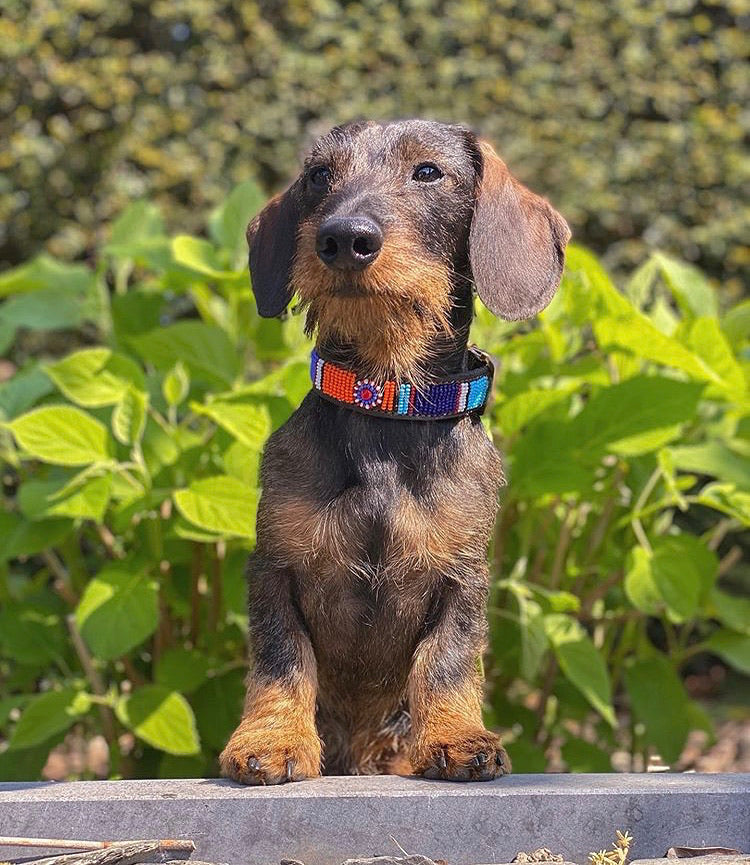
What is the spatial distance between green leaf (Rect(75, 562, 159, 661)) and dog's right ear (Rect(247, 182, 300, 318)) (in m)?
1.05

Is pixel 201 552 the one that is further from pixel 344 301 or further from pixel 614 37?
pixel 614 37

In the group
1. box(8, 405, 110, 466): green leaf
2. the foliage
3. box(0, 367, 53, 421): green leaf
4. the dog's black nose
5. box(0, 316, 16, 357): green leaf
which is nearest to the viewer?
the dog's black nose

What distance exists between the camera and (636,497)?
3914 millimetres

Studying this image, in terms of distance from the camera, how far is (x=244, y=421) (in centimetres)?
344

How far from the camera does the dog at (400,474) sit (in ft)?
8.46

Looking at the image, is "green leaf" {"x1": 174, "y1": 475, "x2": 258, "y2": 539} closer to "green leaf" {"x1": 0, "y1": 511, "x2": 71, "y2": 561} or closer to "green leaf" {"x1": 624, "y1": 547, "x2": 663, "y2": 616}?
"green leaf" {"x1": 0, "y1": 511, "x2": 71, "y2": 561}

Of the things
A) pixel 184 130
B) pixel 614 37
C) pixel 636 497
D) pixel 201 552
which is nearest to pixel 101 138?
pixel 184 130

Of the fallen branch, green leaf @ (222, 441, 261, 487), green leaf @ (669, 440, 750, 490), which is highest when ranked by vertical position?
green leaf @ (669, 440, 750, 490)

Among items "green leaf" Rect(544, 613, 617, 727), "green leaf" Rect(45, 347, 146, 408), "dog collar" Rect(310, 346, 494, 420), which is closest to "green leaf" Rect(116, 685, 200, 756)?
"green leaf" Rect(45, 347, 146, 408)

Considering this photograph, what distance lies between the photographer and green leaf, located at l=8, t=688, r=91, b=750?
3582 millimetres

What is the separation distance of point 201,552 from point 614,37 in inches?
175

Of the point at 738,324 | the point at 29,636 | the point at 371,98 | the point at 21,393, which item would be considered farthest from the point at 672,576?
the point at 371,98

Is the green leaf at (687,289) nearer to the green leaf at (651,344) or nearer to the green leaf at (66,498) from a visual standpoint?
the green leaf at (651,344)

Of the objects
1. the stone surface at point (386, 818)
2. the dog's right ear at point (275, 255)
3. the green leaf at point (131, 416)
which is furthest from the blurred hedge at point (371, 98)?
the stone surface at point (386, 818)
